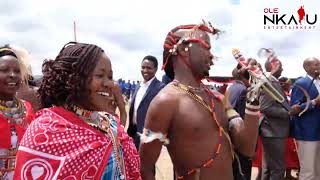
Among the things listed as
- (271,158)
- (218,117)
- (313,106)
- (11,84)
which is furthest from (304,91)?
(11,84)

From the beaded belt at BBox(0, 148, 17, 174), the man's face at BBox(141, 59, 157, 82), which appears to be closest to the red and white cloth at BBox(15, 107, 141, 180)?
the beaded belt at BBox(0, 148, 17, 174)

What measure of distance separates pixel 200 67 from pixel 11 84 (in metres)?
1.51

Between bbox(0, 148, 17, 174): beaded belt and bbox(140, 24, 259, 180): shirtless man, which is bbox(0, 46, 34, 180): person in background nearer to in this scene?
bbox(0, 148, 17, 174): beaded belt

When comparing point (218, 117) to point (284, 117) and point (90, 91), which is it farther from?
point (284, 117)

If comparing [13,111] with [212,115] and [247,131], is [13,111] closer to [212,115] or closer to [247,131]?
[212,115]

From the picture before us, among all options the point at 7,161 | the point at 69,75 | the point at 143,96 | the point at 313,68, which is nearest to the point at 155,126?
the point at 69,75

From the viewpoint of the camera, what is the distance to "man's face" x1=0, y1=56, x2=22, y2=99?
339cm

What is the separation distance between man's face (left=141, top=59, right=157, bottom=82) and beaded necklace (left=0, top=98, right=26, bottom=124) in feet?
9.32

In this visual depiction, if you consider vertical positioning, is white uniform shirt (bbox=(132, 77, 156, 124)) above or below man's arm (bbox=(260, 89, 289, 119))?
above

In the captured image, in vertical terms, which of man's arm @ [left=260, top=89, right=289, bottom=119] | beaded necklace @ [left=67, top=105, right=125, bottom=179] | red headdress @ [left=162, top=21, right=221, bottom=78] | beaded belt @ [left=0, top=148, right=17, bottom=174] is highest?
red headdress @ [left=162, top=21, right=221, bottom=78]

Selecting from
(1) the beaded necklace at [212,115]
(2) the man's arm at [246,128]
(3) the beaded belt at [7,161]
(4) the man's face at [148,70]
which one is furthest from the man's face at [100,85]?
(4) the man's face at [148,70]

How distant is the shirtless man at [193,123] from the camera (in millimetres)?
2756

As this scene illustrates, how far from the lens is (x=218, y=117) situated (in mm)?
2920

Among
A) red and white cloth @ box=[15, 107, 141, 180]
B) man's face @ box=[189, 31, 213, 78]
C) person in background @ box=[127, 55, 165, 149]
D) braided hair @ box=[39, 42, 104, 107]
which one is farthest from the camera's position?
person in background @ box=[127, 55, 165, 149]
